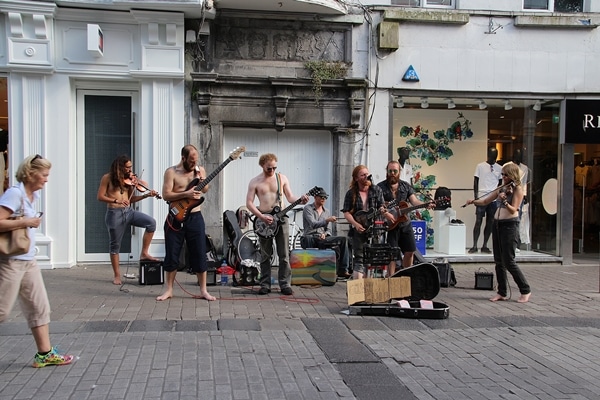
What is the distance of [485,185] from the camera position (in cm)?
1136

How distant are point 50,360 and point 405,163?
7946 mm

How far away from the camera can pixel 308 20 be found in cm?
1026

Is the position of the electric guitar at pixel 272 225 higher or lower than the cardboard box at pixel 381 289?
higher

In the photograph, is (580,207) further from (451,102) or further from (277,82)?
(277,82)

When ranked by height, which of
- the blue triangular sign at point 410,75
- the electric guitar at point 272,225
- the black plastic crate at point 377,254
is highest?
the blue triangular sign at point 410,75

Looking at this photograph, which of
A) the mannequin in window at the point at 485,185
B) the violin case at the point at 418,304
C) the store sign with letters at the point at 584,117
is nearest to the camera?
the violin case at the point at 418,304

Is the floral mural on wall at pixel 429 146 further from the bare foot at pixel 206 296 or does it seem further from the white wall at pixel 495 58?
the bare foot at pixel 206 296

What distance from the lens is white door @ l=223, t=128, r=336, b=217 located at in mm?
10492

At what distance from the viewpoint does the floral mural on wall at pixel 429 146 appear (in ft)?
37.4

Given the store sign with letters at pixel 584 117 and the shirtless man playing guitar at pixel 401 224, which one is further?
the store sign with letters at pixel 584 117

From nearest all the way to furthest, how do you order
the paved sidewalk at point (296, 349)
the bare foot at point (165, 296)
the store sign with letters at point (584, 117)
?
the paved sidewalk at point (296, 349)
the bare foot at point (165, 296)
the store sign with letters at point (584, 117)

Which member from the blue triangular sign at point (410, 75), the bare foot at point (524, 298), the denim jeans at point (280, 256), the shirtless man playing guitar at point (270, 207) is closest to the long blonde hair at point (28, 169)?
the shirtless man playing guitar at point (270, 207)

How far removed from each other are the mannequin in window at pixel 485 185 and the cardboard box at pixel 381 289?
4.74 m

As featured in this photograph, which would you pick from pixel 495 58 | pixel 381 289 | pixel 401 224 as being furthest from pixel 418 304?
pixel 495 58
